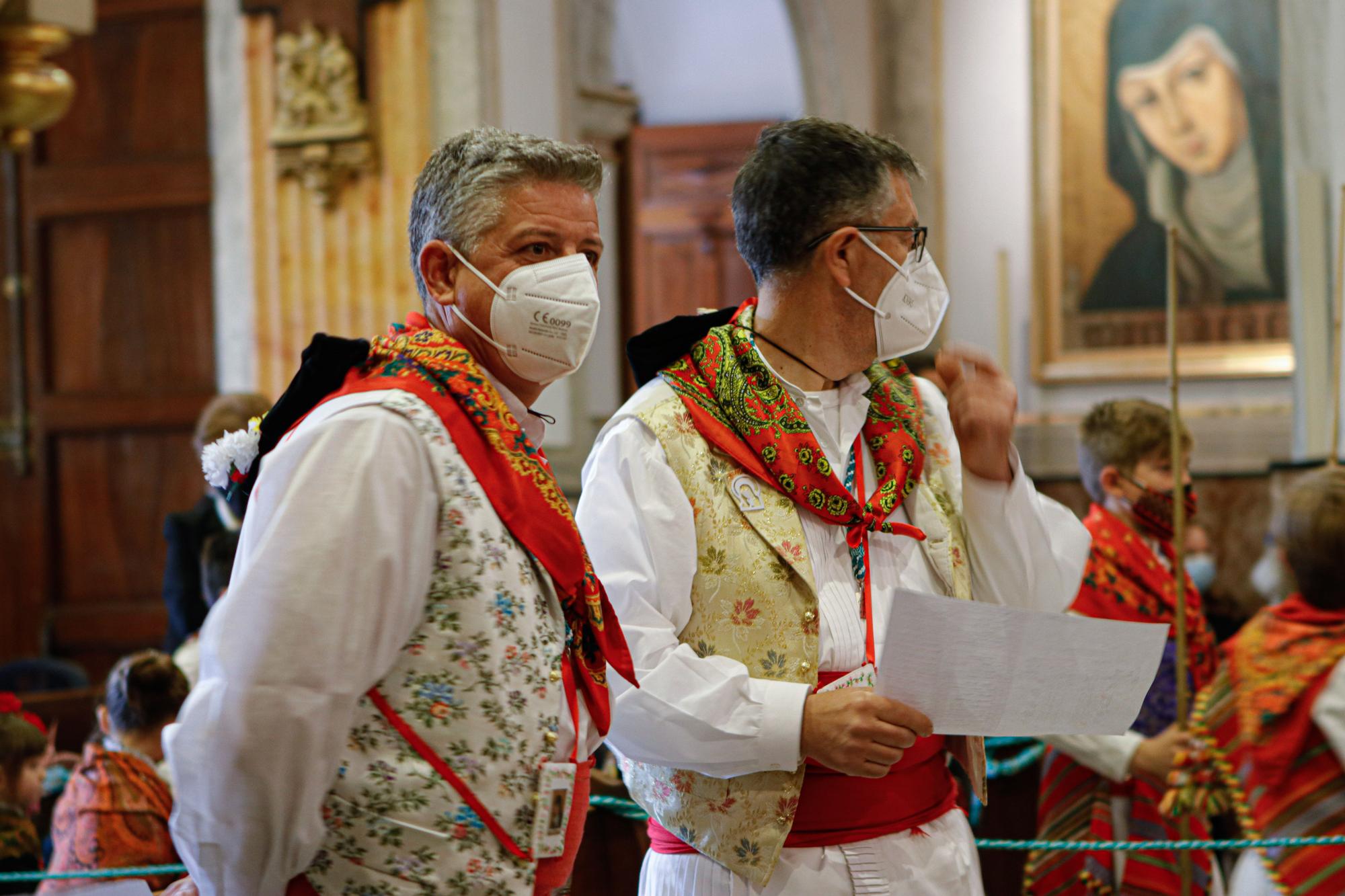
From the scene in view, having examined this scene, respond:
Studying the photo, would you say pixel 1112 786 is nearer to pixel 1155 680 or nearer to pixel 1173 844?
pixel 1155 680

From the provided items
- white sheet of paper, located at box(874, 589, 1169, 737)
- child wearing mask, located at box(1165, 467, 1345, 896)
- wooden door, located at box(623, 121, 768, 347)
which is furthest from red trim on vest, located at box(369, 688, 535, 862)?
wooden door, located at box(623, 121, 768, 347)

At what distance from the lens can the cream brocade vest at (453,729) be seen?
144cm

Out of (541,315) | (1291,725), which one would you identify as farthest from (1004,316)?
(541,315)

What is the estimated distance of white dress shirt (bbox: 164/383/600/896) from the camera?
4.48 feet

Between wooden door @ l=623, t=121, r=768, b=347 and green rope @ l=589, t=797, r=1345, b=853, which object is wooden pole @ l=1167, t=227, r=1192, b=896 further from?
wooden door @ l=623, t=121, r=768, b=347

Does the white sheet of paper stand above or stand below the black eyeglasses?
below

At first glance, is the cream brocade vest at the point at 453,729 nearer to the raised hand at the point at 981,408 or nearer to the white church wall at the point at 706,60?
the raised hand at the point at 981,408

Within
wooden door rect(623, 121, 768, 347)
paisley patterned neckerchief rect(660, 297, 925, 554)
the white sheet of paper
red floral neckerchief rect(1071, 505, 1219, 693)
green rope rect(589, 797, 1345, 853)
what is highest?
wooden door rect(623, 121, 768, 347)

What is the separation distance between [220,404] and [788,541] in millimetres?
2719

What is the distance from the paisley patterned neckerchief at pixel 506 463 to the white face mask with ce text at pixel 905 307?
2.16 feet

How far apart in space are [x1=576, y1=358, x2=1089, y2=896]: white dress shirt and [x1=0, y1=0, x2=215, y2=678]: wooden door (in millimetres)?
5034

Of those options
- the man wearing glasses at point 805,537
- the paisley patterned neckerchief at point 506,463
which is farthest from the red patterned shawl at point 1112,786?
the paisley patterned neckerchief at point 506,463

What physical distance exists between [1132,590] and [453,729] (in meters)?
2.11

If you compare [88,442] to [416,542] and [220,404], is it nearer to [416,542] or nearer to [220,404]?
[220,404]
